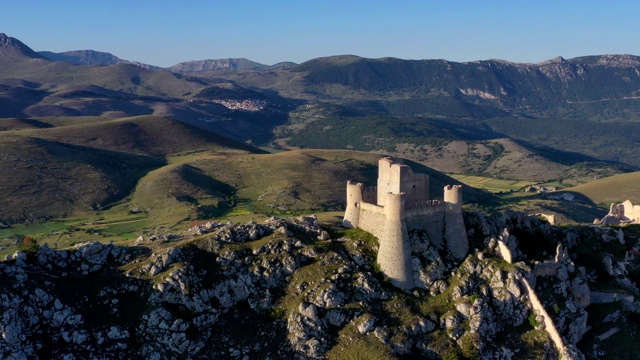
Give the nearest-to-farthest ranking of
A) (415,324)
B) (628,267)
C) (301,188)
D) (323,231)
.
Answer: (415,324), (323,231), (628,267), (301,188)

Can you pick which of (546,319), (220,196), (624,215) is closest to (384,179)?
(546,319)

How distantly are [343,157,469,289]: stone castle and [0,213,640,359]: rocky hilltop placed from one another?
1532 mm

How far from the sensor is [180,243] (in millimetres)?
71562

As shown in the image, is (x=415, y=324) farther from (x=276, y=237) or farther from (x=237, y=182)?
(x=237, y=182)

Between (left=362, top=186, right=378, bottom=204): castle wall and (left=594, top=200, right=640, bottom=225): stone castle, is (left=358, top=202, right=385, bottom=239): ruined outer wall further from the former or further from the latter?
(left=594, top=200, right=640, bottom=225): stone castle

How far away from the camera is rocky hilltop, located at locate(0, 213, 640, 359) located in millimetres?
61094

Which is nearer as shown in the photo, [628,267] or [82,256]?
[82,256]

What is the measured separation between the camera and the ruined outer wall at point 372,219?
73.2 m

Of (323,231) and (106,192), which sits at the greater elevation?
(323,231)

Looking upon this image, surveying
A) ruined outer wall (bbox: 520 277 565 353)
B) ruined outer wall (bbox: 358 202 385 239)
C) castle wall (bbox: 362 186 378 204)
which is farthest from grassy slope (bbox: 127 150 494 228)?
ruined outer wall (bbox: 520 277 565 353)

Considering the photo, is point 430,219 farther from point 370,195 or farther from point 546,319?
point 546,319

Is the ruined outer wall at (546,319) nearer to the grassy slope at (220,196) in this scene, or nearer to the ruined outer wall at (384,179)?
the ruined outer wall at (384,179)

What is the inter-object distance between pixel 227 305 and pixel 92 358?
46.5 ft

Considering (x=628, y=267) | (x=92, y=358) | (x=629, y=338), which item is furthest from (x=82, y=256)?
(x=628, y=267)
